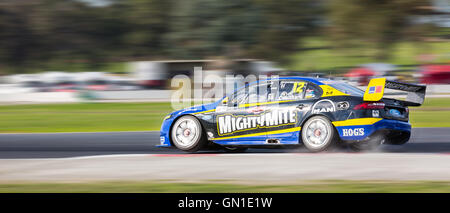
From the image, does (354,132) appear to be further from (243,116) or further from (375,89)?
(243,116)

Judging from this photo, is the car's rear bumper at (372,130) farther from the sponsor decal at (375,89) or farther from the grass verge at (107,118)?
the grass verge at (107,118)

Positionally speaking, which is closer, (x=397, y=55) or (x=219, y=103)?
(x=219, y=103)

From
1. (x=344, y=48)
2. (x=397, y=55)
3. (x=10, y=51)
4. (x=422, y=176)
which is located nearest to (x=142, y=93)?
(x=344, y=48)

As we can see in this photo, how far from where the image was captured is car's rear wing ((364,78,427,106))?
29.8 feet

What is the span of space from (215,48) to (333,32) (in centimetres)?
1206

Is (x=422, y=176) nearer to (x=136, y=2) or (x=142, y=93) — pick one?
(x=142, y=93)

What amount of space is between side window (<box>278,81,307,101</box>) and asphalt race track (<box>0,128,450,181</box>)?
95cm

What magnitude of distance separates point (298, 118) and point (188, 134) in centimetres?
199

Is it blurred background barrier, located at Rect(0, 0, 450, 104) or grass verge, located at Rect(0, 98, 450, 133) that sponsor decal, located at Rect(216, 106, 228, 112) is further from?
grass verge, located at Rect(0, 98, 450, 133)

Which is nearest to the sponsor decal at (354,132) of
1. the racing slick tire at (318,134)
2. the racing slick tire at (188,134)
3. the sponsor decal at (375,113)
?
the racing slick tire at (318,134)

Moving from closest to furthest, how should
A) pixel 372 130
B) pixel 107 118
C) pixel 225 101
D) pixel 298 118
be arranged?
1. pixel 372 130
2. pixel 298 118
3. pixel 225 101
4. pixel 107 118

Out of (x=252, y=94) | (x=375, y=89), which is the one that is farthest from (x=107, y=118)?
(x=375, y=89)

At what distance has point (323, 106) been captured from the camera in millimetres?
9383
